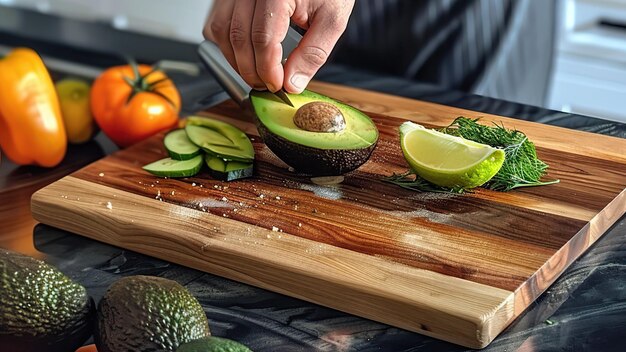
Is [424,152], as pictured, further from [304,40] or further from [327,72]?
[327,72]

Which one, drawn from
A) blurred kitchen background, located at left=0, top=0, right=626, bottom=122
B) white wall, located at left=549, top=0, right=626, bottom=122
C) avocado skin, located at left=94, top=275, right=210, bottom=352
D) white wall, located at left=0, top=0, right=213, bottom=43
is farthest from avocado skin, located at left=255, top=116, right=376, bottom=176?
white wall, located at left=0, top=0, right=213, bottom=43

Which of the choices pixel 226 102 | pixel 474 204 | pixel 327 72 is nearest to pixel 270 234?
pixel 474 204

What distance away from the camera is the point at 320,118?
5.37 ft

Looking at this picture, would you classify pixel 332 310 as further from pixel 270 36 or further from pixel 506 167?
pixel 270 36

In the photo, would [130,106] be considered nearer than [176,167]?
No

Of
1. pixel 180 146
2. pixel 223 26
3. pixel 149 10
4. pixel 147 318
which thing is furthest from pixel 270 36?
pixel 149 10

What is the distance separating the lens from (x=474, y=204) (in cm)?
155

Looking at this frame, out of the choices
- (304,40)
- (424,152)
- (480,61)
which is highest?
(304,40)

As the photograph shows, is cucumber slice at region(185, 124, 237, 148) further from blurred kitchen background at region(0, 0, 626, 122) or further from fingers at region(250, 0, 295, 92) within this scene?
blurred kitchen background at region(0, 0, 626, 122)

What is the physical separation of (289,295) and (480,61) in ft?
4.93

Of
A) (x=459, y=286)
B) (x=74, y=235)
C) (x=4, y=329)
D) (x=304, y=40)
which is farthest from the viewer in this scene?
(x=304, y=40)

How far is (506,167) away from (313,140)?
0.32 metres

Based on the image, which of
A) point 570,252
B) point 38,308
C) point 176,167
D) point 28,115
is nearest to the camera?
point 38,308

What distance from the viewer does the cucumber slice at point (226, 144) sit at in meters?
1.70
